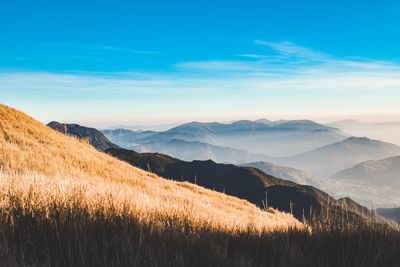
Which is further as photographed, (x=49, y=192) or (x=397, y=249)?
(x=49, y=192)

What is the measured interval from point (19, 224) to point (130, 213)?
3.58ft

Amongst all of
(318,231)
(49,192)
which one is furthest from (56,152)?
(318,231)

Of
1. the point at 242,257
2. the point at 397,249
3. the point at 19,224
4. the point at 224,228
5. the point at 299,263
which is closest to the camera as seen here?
the point at 242,257

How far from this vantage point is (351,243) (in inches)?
161

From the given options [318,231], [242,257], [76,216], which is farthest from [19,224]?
[318,231]

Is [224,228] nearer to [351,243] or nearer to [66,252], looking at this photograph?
[351,243]

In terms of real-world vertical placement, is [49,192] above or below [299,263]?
above

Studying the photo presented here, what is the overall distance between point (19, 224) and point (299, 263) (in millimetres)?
2526

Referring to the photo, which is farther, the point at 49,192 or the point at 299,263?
the point at 49,192

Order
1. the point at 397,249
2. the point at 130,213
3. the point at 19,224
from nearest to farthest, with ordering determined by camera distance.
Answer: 1. the point at 19,224
2. the point at 397,249
3. the point at 130,213

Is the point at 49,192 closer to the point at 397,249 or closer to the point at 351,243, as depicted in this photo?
the point at 351,243

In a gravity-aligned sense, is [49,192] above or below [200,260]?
above

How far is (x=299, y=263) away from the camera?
135 inches

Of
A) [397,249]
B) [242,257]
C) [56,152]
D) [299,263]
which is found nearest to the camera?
[242,257]
